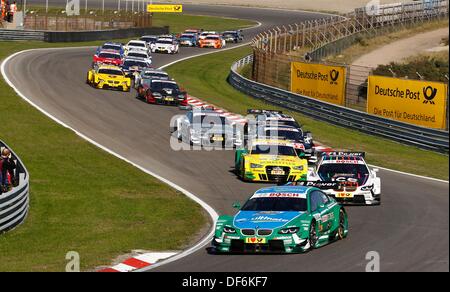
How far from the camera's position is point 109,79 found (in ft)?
163

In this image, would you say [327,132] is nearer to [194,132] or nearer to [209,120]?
[209,120]

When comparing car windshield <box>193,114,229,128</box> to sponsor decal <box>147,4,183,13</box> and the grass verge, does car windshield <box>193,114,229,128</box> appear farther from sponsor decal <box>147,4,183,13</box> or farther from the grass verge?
sponsor decal <box>147,4,183,13</box>

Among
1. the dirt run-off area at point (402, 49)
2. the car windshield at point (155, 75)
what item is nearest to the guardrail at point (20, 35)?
the dirt run-off area at point (402, 49)

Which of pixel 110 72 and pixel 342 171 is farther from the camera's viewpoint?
pixel 110 72

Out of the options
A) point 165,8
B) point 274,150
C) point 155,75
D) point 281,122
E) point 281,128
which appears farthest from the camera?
point 165,8

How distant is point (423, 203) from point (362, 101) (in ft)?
74.3

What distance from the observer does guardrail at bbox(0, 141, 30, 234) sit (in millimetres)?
21203

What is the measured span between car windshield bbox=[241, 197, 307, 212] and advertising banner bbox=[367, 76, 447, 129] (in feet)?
61.0

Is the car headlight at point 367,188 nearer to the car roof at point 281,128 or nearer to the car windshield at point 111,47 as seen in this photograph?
the car roof at point 281,128

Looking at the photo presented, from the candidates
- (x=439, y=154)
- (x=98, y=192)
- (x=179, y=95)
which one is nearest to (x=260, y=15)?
(x=179, y=95)

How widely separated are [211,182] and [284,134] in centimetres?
463

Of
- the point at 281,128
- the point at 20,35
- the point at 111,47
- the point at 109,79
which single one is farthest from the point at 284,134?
the point at 20,35

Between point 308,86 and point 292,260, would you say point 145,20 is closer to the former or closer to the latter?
point 308,86

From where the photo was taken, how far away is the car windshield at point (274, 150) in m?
28.9
